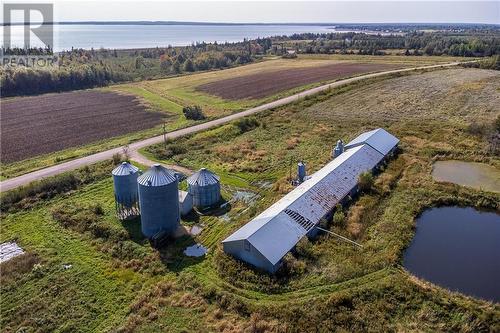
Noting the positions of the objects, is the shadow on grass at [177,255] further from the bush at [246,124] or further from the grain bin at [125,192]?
the bush at [246,124]

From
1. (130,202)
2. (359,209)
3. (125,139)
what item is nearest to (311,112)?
(125,139)

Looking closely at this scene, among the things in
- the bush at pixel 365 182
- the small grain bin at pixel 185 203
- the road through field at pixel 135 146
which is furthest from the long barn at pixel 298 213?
the road through field at pixel 135 146

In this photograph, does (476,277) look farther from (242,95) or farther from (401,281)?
(242,95)

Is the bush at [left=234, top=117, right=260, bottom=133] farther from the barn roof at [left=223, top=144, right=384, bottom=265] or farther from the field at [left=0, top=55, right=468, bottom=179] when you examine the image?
the barn roof at [left=223, top=144, right=384, bottom=265]

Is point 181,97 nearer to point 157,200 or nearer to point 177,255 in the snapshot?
point 157,200

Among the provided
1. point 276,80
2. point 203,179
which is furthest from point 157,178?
point 276,80

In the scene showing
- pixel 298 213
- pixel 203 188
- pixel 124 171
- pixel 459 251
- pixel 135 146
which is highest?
pixel 135 146
